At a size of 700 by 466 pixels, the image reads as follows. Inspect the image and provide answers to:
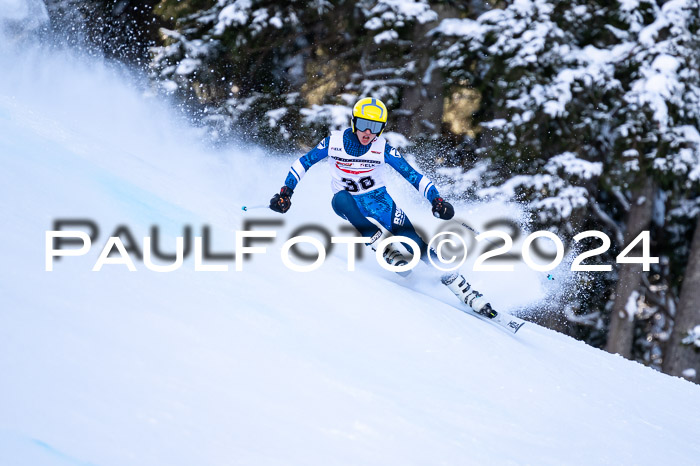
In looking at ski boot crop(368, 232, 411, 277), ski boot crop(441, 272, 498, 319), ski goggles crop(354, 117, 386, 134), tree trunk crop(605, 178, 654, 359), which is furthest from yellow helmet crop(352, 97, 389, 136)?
tree trunk crop(605, 178, 654, 359)

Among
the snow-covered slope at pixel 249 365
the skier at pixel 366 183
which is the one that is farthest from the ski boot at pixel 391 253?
the snow-covered slope at pixel 249 365

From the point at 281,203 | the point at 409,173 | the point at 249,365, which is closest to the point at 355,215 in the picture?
the point at 409,173

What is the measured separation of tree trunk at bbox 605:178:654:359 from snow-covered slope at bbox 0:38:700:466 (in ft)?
18.9

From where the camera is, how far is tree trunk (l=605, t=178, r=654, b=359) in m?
11.8

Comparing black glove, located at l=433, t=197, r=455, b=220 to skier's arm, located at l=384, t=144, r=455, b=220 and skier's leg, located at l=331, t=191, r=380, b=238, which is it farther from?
skier's leg, located at l=331, t=191, r=380, b=238

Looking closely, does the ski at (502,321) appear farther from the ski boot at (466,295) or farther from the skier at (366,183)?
the skier at (366,183)

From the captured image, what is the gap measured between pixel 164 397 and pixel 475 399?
1667mm

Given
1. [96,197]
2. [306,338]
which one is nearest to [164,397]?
[306,338]

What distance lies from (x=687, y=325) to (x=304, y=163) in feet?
26.2

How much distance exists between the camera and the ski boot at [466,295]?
5.50 m

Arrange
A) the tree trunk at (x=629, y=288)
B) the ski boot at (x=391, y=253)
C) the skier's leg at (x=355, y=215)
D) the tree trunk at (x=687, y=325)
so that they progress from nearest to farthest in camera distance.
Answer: the ski boot at (x=391, y=253) < the skier's leg at (x=355, y=215) < the tree trunk at (x=687, y=325) < the tree trunk at (x=629, y=288)

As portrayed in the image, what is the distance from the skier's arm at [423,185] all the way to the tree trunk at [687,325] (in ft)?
22.5

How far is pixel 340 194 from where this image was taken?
5.90m

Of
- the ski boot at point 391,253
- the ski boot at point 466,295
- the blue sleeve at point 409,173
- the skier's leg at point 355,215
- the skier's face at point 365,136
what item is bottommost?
the ski boot at point 466,295
